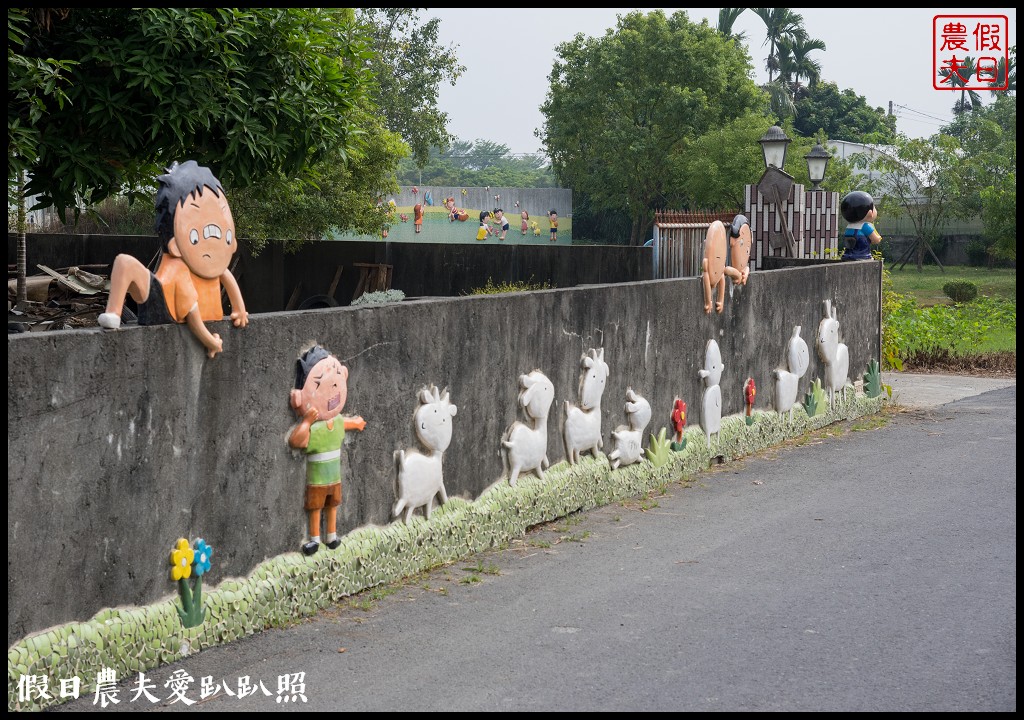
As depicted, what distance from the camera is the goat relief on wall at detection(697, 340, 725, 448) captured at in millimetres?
9672

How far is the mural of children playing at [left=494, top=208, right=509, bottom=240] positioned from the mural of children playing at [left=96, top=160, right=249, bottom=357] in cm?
4327

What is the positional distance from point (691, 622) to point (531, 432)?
79.7 inches

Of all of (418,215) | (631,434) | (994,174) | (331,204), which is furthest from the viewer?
(418,215)

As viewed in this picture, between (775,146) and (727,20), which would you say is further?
(727,20)

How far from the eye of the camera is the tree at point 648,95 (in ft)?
140

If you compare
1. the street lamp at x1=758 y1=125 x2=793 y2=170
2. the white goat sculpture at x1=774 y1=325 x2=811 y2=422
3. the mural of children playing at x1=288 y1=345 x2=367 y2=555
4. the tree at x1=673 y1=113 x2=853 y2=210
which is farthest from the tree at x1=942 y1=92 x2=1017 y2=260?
the mural of children playing at x1=288 y1=345 x2=367 y2=555

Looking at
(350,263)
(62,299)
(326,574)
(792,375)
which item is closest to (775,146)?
(792,375)

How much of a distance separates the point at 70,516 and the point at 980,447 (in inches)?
340

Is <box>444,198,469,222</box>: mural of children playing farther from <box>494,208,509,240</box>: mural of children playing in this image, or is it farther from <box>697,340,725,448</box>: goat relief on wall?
<box>697,340,725,448</box>: goat relief on wall

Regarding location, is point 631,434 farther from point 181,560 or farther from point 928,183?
point 928,183

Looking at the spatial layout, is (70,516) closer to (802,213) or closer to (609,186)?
(802,213)

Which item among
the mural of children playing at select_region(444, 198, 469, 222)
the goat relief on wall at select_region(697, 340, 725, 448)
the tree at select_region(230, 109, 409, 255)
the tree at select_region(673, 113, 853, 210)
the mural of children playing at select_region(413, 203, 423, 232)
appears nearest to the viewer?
the goat relief on wall at select_region(697, 340, 725, 448)

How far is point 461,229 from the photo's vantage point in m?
48.5

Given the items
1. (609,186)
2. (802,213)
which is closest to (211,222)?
(802,213)
